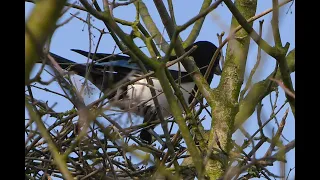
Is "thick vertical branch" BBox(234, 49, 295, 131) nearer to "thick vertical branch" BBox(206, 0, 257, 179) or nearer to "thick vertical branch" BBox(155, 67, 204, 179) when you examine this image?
"thick vertical branch" BBox(206, 0, 257, 179)

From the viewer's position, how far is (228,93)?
2422mm

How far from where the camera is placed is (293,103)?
1.42 meters

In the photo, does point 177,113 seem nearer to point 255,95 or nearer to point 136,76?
point 255,95

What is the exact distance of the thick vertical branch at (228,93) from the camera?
7.41 ft

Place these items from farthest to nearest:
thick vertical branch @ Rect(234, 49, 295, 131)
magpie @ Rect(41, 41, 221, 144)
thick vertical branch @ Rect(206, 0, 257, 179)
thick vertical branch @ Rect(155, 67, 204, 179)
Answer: magpie @ Rect(41, 41, 221, 144) < thick vertical branch @ Rect(206, 0, 257, 179) < thick vertical branch @ Rect(234, 49, 295, 131) < thick vertical branch @ Rect(155, 67, 204, 179)

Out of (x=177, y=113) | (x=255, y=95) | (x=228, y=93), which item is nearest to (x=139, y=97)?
(x=228, y=93)

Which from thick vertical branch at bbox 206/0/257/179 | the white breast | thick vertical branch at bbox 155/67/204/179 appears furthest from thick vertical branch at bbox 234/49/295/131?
thick vertical branch at bbox 155/67/204/179

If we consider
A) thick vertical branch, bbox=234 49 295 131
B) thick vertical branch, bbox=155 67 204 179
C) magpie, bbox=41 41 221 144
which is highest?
magpie, bbox=41 41 221 144

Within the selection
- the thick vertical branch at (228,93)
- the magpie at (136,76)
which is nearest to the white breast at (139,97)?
the magpie at (136,76)

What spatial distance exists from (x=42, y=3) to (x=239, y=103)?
1.66 m

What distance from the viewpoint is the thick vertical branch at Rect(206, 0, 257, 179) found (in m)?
2.26

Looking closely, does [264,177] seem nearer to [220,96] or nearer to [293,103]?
[220,96]
